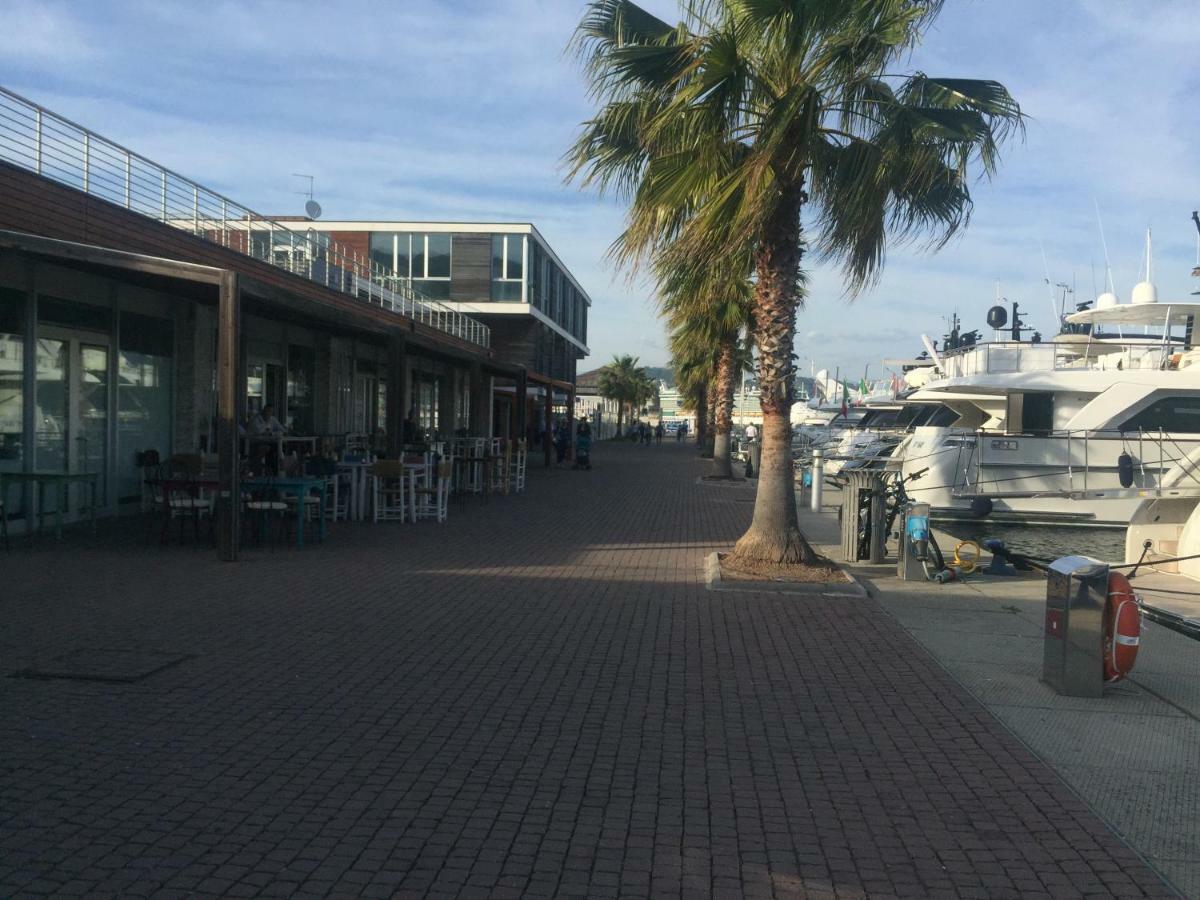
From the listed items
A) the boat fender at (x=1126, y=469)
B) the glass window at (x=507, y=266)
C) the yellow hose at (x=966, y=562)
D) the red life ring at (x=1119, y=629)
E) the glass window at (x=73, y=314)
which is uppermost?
the glass window at (x=507, y=266)

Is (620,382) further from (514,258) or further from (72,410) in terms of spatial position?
(72,410)

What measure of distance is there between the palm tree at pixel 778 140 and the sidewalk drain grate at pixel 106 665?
6791 mm

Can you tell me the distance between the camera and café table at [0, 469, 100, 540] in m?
12.3

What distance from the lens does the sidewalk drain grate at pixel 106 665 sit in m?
7.05

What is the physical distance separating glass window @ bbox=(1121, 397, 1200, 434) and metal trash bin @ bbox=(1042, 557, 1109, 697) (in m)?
11.1

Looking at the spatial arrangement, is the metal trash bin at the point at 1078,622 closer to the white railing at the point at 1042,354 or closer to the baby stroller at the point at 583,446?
the white railing at the point at 1042,354

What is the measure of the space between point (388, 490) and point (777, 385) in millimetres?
7358

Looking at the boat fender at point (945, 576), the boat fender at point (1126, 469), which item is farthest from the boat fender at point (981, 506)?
the boat fender at point (945, 576)

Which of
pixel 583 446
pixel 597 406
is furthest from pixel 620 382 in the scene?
pixel 583 446

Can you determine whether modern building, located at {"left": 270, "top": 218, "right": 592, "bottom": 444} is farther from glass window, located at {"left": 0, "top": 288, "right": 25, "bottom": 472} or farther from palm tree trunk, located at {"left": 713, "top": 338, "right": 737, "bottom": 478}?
glass window, located at {"left": 0, "top": 288, "right": 25, "bottom": 472}

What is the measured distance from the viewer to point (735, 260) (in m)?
13.8

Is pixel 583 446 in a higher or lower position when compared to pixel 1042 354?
lower

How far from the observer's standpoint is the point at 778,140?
36.5ft

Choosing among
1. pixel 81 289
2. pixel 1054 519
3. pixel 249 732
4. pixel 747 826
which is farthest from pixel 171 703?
pixel 1054 519
